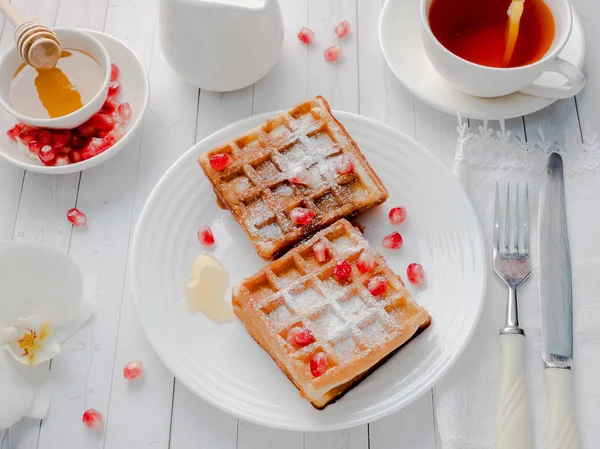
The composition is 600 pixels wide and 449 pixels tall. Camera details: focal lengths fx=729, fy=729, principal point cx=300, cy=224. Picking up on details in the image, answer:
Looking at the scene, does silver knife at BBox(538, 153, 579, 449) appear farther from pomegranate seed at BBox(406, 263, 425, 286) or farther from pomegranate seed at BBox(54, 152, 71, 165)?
pomegranate seed at BBox(54, 152, 71, 165)

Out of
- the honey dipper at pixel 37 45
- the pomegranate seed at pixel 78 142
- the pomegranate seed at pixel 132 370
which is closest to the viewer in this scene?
the pomegranate seed at pixel 132 370

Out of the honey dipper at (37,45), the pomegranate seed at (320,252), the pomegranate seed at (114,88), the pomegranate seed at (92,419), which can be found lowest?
the pomegranate seed at (92,419)

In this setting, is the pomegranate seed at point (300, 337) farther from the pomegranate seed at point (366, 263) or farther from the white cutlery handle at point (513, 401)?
the white cutlery handle at point (513, 401)

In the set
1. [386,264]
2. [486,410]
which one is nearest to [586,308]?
[486,410]

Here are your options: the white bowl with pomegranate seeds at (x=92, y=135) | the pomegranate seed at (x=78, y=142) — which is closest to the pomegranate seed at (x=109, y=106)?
the white bowl with pomegranate seeds at (x=92, y=135)

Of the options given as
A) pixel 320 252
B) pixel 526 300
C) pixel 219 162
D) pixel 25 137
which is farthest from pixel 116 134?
pixel 526 300

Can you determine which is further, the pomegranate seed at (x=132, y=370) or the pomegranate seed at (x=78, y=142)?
the pomegranate seed at (x=78, y=142)

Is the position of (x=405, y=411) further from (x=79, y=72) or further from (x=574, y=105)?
(x=79, y=72)
